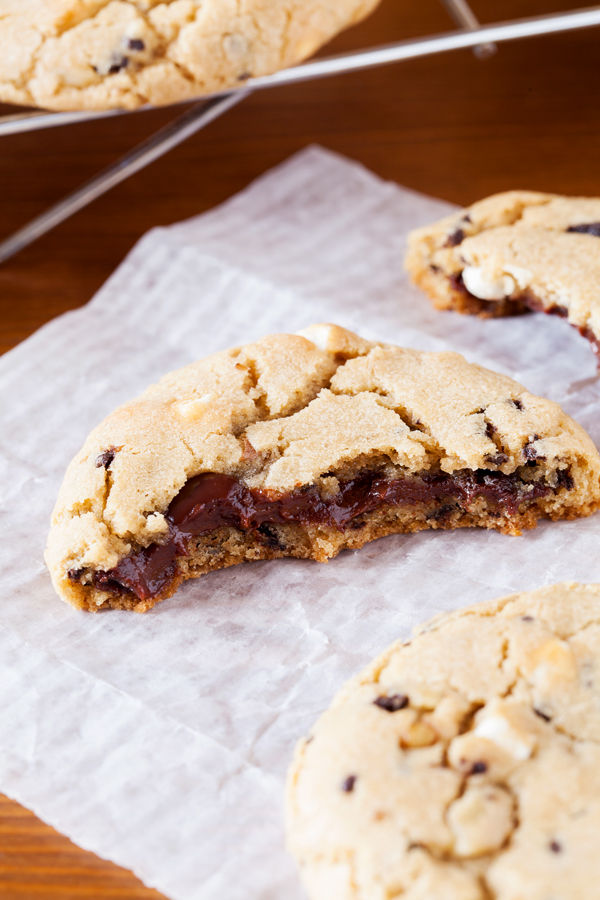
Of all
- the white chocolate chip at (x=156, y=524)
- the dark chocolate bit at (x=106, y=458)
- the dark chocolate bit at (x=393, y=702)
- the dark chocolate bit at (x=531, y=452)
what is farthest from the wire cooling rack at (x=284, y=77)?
the dark chocolate bit at (x=393, y=702)

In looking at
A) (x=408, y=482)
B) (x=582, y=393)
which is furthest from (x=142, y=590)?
(x=582, y=393)

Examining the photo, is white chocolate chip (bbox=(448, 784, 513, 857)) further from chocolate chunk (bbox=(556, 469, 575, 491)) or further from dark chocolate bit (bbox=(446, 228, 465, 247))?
dark chocolate bit (bbox=(446, 228, 465, 247))

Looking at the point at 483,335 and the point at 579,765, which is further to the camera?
the point at 483,335

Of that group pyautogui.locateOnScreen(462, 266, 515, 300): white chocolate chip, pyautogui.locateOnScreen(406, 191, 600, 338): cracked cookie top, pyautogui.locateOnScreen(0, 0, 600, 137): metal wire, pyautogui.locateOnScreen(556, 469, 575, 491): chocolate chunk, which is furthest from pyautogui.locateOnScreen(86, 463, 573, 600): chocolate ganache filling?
pyautogui.locateOnScreen(0, 0, 600, 137): metal wire

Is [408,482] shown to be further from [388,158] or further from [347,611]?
[388,158]

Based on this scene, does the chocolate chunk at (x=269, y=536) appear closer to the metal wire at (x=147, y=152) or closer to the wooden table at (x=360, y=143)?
the wooden table at (x=360, y=143)

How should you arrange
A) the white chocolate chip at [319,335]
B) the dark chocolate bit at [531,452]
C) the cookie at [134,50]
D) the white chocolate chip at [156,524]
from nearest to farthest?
1. the white chocolate chip at [156,524]
2. the dark chocolate bit at [531,452]
3. the white chocolate chip at [319,335]
4. the cookie at [134,50]
